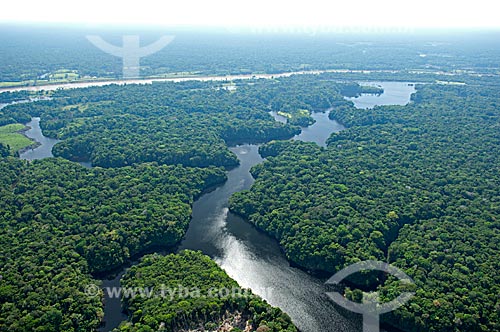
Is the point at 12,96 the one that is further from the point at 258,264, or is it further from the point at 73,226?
the point at 258,264

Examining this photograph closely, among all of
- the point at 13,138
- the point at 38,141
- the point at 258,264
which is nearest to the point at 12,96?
the point at 13,138

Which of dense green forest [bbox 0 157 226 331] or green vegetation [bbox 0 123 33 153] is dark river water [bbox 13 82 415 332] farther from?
green vegetation [bbox 0 123 33 153]

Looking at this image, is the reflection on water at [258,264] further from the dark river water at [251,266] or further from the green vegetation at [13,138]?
the green vegetation at [13,138]

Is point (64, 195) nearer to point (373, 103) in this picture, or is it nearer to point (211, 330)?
point (211, 330)

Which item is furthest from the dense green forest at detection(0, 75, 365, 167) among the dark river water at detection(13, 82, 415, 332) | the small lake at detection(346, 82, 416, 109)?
the dark river water at detection(13, 82, 415, 332)

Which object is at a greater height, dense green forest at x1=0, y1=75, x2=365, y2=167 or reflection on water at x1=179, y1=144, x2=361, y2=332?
dense green forest at x1=0, y1=75, x2=365, y2=167

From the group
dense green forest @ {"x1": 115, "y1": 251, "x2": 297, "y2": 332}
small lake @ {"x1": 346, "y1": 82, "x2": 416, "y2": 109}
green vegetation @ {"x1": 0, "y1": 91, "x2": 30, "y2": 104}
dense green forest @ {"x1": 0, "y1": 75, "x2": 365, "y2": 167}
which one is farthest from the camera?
small lake @ {"x1": 346, "y1": 82, "x2": 416, "y2": 109}

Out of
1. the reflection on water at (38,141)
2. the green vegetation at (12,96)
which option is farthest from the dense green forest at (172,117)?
the green vegetation at (12,96)
